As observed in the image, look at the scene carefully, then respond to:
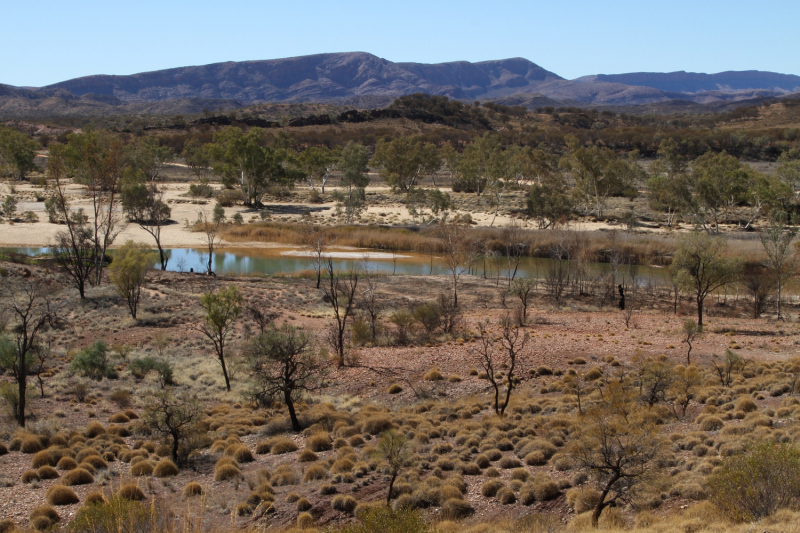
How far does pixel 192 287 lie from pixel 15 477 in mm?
A: 27920

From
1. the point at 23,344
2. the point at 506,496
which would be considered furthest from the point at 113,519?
the point at 23,344

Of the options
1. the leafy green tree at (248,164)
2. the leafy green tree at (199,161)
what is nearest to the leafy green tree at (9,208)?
the leafy green tree at (248,164)

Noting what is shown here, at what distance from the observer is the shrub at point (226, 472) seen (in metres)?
13.4

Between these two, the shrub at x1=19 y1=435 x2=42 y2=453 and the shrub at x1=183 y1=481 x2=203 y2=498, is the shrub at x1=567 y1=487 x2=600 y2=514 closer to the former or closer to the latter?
the shrub at x1=183 y1=481 x2=203 y2=498

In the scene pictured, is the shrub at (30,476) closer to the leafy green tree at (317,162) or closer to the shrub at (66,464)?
the shrub at (66,464)

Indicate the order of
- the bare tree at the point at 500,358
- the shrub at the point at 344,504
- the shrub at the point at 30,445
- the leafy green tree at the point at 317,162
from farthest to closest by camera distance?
1. the leafy green tree at the point at 317,162
2. the bare tree at the point at 500,358
3. the shrub at the point at 30,445
4. the shrub at the point at 344,504

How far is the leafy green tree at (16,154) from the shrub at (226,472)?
9288cm

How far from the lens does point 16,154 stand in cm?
8969

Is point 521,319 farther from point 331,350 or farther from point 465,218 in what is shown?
point 465,218

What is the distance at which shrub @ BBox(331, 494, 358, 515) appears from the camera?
457 inches

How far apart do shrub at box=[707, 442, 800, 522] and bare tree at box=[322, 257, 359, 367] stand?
16607mm

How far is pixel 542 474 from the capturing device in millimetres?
12258

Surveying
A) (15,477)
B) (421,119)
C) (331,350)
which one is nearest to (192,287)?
(331,350)

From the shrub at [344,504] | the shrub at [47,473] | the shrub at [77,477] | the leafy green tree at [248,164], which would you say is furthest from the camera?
the leafy green tree at [248,164]
